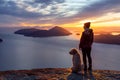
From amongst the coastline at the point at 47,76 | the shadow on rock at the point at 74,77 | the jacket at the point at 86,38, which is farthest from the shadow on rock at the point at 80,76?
the jacket at the point at 86,38

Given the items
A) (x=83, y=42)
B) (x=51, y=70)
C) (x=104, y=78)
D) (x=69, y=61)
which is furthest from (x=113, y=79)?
(x=69, y=61)

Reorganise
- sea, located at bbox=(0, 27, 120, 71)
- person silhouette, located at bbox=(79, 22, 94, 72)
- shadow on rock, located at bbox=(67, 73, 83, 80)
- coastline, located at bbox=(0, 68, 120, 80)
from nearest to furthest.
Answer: shadow on rock, located at bbox=(67, 73, 83, 80), coastline, located at bbox=(0, 68, 120, 80), person silhouette, located at bbox=(79, 22, 94, 72), sea, located at bbox=(0, 27, 120, 71)

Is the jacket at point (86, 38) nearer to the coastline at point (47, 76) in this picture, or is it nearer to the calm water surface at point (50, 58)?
the coastline at point (47, 76)

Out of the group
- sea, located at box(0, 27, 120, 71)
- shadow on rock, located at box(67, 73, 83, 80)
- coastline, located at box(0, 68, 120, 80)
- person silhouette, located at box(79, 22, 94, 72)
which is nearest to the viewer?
shadow on rock, located at box(67, 73, 83, 80)

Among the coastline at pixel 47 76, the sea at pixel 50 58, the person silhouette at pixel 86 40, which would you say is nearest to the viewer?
the coastline at pixel 47 76

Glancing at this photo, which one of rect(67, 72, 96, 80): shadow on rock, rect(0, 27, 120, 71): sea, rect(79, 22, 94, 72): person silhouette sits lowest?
rect(0, 27, 120, 71): sea

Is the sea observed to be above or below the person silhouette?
below

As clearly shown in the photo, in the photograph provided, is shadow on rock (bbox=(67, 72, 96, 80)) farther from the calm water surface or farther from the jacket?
the calm water surface

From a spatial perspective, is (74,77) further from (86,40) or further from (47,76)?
(86,40)

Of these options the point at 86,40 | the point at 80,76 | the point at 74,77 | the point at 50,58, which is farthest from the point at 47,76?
the point at 50,58

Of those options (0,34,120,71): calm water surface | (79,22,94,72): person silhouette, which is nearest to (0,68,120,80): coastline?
(79,22,94,72): person silhouette

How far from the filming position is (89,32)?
31.5ft

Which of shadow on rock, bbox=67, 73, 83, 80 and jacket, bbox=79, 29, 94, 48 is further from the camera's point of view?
jacket, bbox=79, 29, 94, 48

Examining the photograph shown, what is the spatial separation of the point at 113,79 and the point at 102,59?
5867 cm
